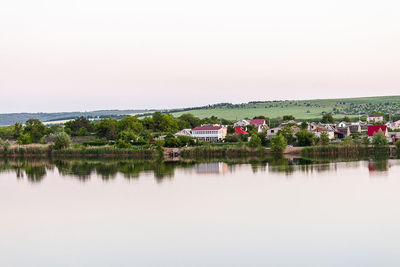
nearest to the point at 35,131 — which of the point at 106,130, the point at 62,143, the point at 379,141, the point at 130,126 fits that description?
the point at 106,130

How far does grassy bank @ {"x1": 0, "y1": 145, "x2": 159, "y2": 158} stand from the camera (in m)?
40.5

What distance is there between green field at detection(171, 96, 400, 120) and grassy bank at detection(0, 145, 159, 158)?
51.5 meters

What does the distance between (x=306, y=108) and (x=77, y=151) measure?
66.5 meters

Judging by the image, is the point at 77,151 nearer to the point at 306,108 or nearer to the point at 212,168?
the point at 212,168

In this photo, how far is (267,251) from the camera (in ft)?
43.4

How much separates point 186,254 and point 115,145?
30392mm

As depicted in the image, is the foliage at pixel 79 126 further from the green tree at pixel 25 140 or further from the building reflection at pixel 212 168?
the building reflection at pixel 212 168

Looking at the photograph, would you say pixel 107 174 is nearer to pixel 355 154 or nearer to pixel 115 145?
pixel 115 145

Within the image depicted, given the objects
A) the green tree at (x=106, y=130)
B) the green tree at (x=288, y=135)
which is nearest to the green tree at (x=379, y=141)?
the green tree at (x=288, y=135)

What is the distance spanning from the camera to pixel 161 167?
31.9 metres

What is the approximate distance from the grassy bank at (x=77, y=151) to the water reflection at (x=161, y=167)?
2.56 m

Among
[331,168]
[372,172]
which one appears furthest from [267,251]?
[331,168]

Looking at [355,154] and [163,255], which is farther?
[355,154]

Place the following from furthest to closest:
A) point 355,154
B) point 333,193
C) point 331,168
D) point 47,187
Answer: point 355,154
point 331,168
point 47,187
point 333,193
